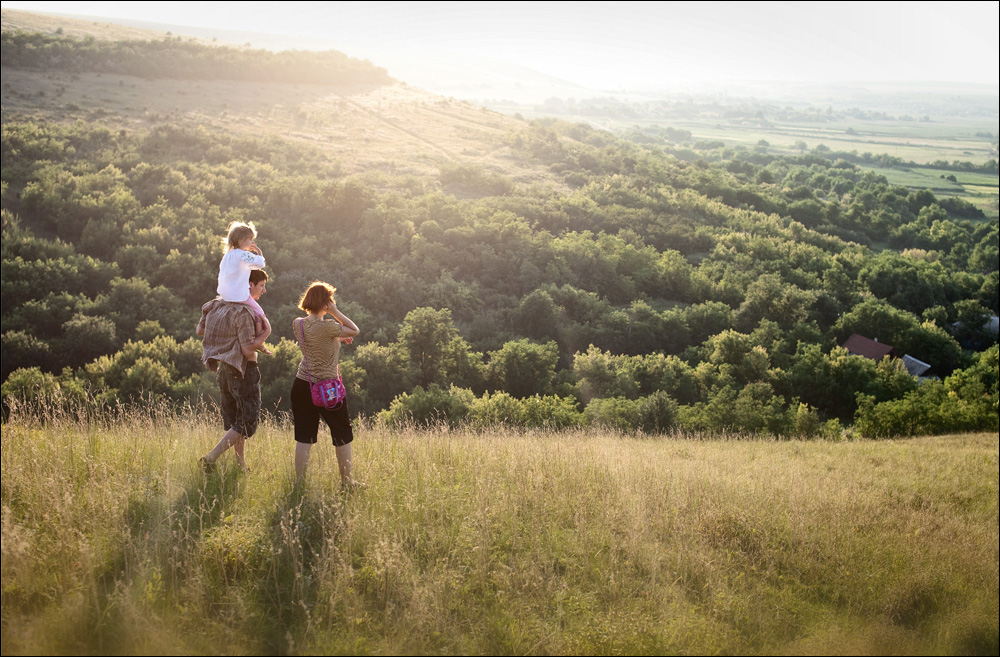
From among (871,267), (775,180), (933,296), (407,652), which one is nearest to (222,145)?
(407,652)

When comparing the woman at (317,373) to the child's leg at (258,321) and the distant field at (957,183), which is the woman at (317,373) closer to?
the child's leg at (258,321)

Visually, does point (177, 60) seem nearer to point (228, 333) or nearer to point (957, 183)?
point (228, 333)

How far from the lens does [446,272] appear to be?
102ft

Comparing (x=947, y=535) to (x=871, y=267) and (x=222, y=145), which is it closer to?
(x=222, y=145)

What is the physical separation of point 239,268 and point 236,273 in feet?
0.20

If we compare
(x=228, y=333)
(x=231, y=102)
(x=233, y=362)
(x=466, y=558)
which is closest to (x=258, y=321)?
(x=228, y=333)

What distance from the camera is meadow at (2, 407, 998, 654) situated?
12.5ft

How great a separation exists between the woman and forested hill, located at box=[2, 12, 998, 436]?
3318mm

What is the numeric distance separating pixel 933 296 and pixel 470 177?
128 feet

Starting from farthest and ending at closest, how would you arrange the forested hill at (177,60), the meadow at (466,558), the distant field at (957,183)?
the distant field at (957,183) < the forested hill at (177,60) < the meadow at (466,558)

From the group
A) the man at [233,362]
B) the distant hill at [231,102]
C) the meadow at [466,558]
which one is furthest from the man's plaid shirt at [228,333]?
the distant hill at [231,102]

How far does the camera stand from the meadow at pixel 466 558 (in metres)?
3.80

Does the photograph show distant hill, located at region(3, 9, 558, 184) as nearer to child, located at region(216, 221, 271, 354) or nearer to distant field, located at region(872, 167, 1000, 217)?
child, located at region(216, 221, 271, 354)

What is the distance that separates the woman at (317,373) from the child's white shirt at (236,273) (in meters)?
0.65
